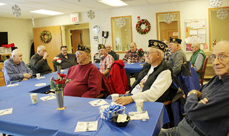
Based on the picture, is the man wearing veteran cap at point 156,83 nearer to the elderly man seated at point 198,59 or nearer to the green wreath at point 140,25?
the elderly man seated at point 198,59

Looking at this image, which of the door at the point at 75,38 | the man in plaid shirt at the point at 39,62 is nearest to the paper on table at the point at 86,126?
the man in plaid shirt at the point at 39,62

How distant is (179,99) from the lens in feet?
7.52

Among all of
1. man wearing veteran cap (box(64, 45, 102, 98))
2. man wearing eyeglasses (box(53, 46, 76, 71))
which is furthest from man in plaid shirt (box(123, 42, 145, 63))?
Result: man wearing veteran cap (box(64, 45, 102, 98))

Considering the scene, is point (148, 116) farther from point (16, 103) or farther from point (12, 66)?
point (12, 66)

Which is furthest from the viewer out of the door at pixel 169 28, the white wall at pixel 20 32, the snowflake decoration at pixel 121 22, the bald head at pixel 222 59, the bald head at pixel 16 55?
the door at pixel 169 28

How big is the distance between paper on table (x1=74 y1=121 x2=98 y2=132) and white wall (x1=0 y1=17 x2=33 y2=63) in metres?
8.30

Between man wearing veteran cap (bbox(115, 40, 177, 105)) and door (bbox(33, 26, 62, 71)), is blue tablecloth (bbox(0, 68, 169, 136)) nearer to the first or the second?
man wearing veteran cap (bbox(115, 40, 177, 105))

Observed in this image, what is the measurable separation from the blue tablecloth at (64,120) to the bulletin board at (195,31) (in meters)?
5.45

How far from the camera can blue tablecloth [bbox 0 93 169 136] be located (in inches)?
58.9

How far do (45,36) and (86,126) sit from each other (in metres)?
8.26

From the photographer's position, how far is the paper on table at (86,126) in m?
1.52

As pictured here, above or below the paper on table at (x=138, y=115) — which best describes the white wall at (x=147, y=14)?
above

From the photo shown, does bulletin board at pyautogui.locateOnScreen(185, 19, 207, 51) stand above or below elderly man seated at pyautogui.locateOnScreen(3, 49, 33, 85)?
above

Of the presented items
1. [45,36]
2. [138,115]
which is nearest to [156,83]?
[138,115]
